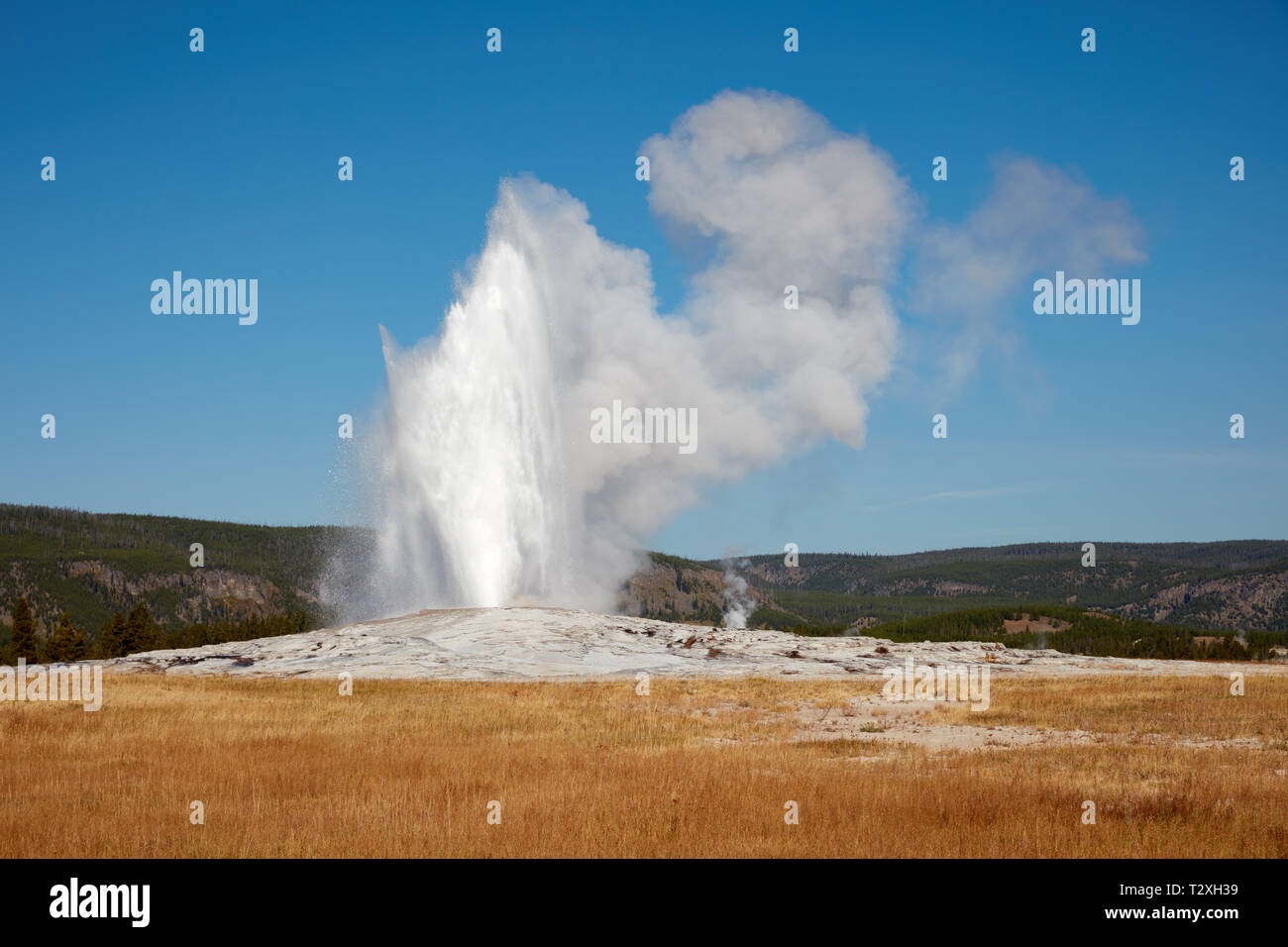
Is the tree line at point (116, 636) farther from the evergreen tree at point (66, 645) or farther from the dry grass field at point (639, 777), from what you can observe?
the dry grass field at point (639, 777)

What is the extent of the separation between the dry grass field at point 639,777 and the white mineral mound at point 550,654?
11384mm

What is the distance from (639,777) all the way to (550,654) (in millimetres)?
29440

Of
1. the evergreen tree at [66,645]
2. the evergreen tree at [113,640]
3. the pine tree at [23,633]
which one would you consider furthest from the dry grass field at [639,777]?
the pine tree at [23,633]

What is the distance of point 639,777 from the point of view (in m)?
16.5

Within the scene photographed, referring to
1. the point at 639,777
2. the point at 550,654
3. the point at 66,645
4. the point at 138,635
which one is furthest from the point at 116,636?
the point at 639,777

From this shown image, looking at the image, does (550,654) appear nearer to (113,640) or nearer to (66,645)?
(66,645)

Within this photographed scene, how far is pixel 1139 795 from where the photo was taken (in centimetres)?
1457

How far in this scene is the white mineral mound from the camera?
42.6m

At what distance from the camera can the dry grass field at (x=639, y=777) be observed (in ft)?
39.7

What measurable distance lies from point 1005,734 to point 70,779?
19.4 meters
